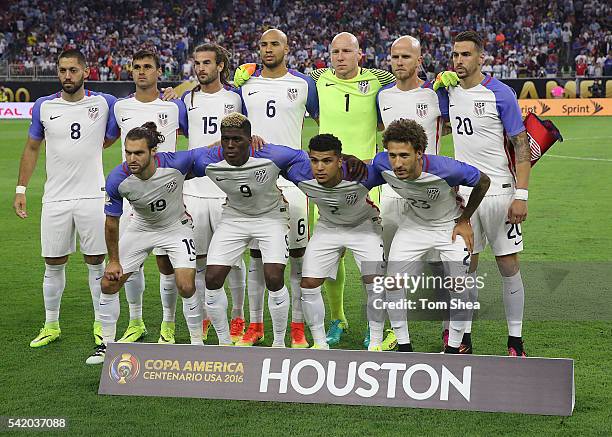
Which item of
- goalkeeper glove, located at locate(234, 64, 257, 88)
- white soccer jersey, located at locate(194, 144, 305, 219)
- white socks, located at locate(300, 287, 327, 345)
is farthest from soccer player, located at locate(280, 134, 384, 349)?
goalkeeper glove, located at locate(234, 64, 257, 88)

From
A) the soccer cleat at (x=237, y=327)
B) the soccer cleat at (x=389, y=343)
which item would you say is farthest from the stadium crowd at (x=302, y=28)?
the soccer cleat at (x=389, y=343)

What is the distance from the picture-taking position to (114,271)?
6.64 m

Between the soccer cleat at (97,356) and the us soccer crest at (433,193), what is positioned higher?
the us soccer crest at (433,193)

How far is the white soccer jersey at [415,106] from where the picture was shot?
6977 millimetres

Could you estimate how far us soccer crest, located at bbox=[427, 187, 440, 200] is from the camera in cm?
621

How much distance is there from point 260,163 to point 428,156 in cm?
122

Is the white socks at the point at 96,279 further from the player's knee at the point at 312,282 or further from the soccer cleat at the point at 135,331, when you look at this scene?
the player's knee at the point at 312,282

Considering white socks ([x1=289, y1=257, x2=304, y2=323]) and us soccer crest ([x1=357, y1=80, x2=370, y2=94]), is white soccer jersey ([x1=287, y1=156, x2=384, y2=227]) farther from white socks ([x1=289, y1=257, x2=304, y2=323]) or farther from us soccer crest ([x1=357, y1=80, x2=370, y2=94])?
us soccer crest ([x1=357, y1=80, x2=370, y2=94])

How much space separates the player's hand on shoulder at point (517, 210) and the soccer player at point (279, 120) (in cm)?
168

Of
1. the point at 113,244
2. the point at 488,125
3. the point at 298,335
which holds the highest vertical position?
the point at 488,125

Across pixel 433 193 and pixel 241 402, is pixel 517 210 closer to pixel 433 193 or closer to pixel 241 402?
pixel 433 193

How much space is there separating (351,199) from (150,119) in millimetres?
1896

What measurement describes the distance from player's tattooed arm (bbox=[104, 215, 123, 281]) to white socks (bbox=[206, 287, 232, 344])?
0.70 meters

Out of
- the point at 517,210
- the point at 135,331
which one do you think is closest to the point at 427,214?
the point at 517,210
